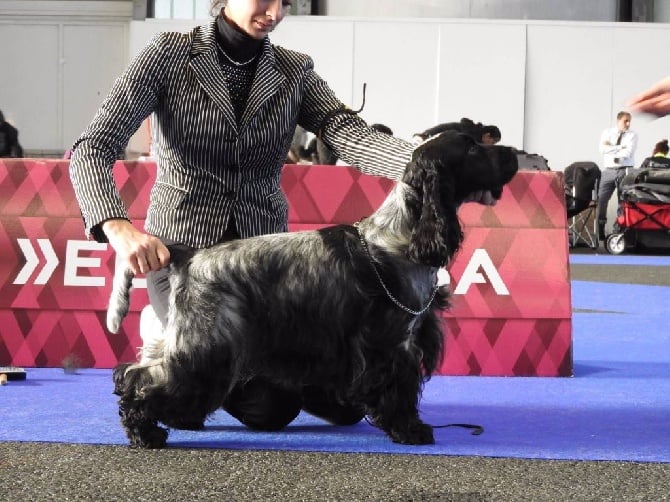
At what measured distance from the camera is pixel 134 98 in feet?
9.16

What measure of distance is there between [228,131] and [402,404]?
81 centimetres

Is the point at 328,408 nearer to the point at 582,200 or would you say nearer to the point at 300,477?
the point at 300,477

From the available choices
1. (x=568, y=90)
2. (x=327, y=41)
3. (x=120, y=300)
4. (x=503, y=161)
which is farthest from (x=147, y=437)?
(x=568, y=90)

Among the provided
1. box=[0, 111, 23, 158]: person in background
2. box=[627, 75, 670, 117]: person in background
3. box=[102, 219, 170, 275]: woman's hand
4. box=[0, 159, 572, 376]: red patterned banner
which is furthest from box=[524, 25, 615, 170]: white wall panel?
box=[627, 75, 670, 117]: person in background

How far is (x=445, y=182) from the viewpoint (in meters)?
2.63

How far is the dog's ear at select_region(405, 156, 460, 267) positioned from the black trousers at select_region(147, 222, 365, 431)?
51 centimetres

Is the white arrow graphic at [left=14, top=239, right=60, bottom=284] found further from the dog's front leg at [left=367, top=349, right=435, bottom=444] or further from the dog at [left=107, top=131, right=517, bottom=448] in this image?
the dog's front leg at [left=367, top=349, right=435, bottom=444]

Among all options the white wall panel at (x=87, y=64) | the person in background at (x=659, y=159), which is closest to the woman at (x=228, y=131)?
the person in background at (x=659, y=159)

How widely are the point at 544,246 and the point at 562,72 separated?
33.0 feet

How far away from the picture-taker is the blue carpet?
9.06ft

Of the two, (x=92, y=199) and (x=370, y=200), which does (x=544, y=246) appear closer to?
(x=370, y=200)

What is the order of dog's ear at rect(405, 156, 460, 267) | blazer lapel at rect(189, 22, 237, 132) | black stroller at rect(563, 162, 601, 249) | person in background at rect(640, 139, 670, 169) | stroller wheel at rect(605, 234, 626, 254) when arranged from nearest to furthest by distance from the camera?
dog's ear at rect(405, 156, 460, 267)
blazer lapel at rect(189, 22, 237, 132)
stroller wheel at rect(605, 234, 626, 254)
person in background at rect(640, 139, 670, 169)
black stroller at rect(563, 162, 601, 249)

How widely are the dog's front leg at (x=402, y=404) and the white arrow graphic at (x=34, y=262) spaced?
1.58 m

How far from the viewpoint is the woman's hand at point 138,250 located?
8.02 feet
